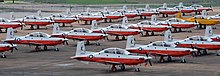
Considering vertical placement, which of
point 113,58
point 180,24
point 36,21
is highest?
point 180,24

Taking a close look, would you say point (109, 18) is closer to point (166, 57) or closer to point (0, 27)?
point (0, 27)

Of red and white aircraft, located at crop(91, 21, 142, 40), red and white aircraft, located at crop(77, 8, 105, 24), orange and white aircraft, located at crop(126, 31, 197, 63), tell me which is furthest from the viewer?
red and white aircraft, located at crop(77, 8, 105, 24)

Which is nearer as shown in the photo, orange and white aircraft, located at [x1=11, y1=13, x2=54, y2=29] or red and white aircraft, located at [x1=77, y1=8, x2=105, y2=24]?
orange and white aircraft, located at [x1=11, y1=13, x2=54, y2=29]

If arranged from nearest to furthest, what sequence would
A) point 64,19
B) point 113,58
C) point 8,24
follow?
point 113,58, point 8,24, point 64,19

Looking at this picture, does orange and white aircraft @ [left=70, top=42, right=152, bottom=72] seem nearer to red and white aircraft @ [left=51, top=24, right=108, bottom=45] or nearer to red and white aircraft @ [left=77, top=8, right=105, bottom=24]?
red and white aircraft @ [left=51, top=24, right=108, bottom=45]

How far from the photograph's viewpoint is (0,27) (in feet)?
294

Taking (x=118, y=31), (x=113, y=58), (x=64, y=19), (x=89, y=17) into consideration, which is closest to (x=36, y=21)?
(x=64, y=19)

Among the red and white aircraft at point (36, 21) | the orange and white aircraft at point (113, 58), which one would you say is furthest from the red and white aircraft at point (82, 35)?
the red and white aircraft at point (36, 21)

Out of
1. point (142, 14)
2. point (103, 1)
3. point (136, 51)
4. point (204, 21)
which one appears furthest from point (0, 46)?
point (103, 1)

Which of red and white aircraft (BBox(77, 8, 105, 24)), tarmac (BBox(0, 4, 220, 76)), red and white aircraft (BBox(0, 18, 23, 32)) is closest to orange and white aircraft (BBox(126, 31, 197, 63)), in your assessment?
tarmac (BBox(0, 4, 220, 76))

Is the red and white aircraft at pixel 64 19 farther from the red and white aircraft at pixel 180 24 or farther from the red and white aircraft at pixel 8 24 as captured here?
the red and white aircraft at pixel 180 24

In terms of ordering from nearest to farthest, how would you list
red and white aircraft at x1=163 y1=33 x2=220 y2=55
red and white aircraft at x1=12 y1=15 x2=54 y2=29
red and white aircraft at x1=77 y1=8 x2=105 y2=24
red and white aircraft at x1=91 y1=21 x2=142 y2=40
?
red and white aircraft at x1=163 y1=33 x2=220 y2=55, red and white aircraft at x1=91 y1=21 x2=142 y2=40, red and white aircraft at x1=12 y1=15 x2=54 y2=29, red and white aircraft at x1=77 y1=8 x2=105 y2=24

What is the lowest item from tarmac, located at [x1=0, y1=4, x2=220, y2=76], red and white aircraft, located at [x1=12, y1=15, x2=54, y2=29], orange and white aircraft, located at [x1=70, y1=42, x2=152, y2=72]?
tarmac, located at [x1=0, y1=4, x2=220, y2=76]

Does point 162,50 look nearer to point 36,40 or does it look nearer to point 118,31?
point 36,40
